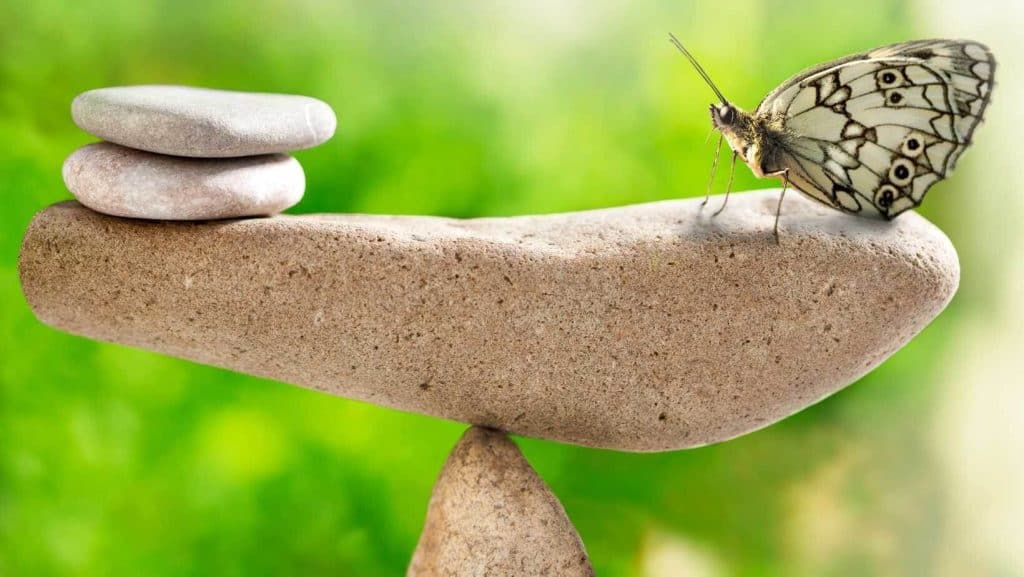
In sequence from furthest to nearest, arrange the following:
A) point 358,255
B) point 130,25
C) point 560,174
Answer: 1. point 560,174
2. point 130,25
3. point 358,255

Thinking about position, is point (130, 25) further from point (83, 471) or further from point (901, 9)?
point (901, 9)

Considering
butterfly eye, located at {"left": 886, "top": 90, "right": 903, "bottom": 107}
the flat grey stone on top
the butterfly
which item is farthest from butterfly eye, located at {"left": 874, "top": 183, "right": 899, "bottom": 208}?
the flat grey stone on top

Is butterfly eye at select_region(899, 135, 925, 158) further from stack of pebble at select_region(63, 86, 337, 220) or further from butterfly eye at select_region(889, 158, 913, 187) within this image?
stack of pebble at select_region(63, 86, 337, 220)

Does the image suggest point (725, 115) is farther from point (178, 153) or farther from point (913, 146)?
point (178, 153)

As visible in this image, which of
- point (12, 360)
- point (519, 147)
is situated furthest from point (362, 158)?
point (12, 360)

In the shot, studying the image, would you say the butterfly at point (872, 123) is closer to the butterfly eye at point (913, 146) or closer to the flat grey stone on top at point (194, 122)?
the butterfly eye at point (913, 146)

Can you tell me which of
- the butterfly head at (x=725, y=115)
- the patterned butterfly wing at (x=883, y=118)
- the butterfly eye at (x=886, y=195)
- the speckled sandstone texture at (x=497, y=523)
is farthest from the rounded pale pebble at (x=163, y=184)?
the butterfly eye at (x=886, y=195)
